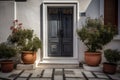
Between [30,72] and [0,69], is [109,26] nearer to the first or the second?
[30,72]

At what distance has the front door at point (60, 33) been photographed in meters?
12.6

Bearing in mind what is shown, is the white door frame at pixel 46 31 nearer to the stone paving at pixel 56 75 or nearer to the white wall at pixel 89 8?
the white wall at pixel 89 8

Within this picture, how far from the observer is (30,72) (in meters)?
10.8

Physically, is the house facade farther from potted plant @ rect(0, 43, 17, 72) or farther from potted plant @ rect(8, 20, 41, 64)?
potted plant @ rect(0, 43, 17, 72)

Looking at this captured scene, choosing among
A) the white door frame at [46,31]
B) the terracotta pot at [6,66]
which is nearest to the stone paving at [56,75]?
the terracotta pot at [6,66]

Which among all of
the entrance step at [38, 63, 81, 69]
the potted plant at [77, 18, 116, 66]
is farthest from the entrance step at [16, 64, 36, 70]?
the potted plant at [77, 18, 116, 66]

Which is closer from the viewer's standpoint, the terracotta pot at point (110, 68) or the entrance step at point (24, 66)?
the terracotta pot at point (110, 68)

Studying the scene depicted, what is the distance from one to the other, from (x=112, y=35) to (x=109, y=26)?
44 centimetres

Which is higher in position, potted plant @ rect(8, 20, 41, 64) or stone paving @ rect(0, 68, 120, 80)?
potted plant @ rect(8, 20, 41, 64)

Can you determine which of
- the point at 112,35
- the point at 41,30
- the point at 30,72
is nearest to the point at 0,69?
the point at 30,72

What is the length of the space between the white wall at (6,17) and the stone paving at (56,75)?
7.04ft

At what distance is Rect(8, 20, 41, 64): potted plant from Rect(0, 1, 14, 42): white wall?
43cm

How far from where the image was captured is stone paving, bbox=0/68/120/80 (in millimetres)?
9668

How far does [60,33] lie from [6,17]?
277 cm
